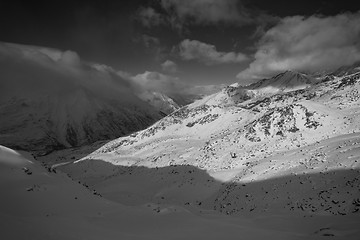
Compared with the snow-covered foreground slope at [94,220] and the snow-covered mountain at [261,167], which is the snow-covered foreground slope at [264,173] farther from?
the snow-covered foreground slope at [94,220]

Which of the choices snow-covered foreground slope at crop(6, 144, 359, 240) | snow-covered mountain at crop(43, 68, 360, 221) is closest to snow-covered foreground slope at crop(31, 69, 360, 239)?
snow-covered mountain at crop(43, 68, 360, 221)

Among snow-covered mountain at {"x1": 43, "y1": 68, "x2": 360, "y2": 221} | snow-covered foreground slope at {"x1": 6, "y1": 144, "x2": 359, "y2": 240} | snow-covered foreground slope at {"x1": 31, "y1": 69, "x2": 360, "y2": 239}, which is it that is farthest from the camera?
snow-covered mountain at {"x1": 43, "y1": 68, "x2": 360, "y2": 221}

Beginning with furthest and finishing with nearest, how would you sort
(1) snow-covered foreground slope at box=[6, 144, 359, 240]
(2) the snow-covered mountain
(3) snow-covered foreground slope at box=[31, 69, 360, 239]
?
1. (2) the snow-covered mountain
2. (3) snow-covered foreground slope at box=[31, 69, 360, 239]
3. (1) snow-covered foreground slope at box=[6, 144, 359, 240]

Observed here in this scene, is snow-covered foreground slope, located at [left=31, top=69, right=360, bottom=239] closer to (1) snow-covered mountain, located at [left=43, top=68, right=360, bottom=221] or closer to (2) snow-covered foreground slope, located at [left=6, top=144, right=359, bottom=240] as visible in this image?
(1) snow-covered mountain, located at [left=43, top=68, right=360, bottom=221]

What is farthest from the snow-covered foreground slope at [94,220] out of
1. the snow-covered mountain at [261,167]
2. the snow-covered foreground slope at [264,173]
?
the snow-covered mountain at [261,167]

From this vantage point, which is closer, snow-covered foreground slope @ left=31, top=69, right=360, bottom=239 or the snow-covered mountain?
snow-covered foreground slope @ left=31, top=69, right=360, bottom=239

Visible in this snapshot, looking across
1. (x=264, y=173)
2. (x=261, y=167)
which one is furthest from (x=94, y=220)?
(x=261, y=167)

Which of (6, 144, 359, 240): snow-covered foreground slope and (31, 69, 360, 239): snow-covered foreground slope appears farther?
(31, 69, 360, 239): snow-covered foreground slope

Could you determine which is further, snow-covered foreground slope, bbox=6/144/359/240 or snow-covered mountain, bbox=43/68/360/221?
snow-covered mountain, bbox=43/68/360/221
